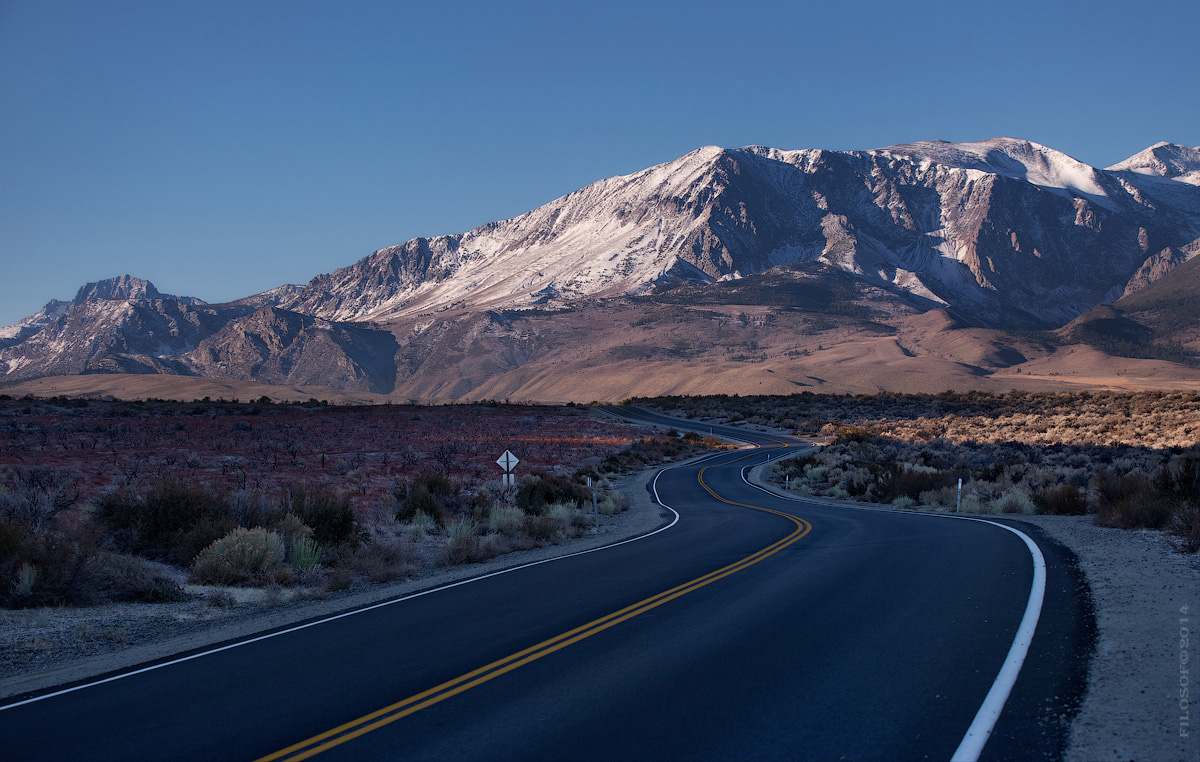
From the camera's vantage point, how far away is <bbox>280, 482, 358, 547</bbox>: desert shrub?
14.5 m

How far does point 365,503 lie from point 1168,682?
61.7 ft

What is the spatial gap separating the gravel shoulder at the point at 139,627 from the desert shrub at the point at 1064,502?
43.5 ft

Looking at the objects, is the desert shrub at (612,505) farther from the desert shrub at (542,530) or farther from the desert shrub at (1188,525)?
the desert shrub at (1188,525)

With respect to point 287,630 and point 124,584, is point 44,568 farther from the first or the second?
point 287,630

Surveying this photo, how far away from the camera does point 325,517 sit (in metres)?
14.8

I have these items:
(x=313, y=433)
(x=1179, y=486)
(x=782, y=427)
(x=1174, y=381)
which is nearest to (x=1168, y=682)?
(x=1179, y=486)

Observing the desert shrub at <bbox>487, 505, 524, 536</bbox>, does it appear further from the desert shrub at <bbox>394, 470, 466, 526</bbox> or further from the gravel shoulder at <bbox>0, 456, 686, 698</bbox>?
the gravel shoulder at <bbox>0, 456, 686, 698</bbox>

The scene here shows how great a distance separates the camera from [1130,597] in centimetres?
786

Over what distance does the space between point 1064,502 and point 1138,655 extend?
13.4 metres

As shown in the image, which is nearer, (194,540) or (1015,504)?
(194,540)

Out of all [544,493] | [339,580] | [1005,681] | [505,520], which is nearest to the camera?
[1005,681]

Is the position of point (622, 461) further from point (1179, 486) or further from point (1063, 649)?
point (1063, 649)

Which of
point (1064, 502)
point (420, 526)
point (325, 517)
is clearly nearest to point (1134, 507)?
point (1064, 502)

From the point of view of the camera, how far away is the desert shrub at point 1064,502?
17.5 meters
